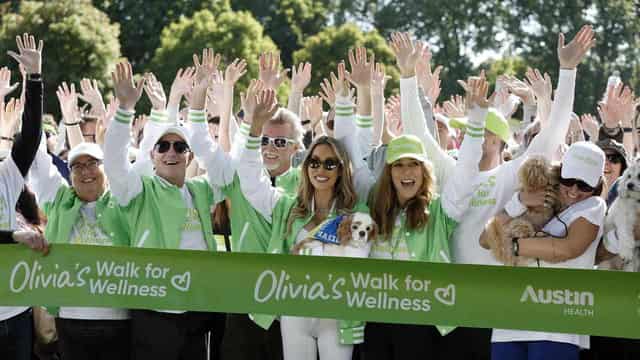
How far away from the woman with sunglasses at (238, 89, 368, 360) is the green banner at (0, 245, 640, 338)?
26 cm

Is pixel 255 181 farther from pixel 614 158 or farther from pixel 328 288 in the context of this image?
pixel 614 158

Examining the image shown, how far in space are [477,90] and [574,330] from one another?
5.29 feet

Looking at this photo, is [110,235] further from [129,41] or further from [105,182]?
[129,41]

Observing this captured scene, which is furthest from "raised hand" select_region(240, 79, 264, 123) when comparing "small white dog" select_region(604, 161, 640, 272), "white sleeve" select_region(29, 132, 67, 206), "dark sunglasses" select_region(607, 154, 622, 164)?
"dark sunglasses" select_region(607, 154, 622, 164)

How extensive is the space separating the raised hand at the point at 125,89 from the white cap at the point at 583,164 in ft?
8.89

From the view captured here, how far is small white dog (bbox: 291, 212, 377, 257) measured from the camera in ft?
22.7

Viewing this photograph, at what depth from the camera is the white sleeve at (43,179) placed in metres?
7.75

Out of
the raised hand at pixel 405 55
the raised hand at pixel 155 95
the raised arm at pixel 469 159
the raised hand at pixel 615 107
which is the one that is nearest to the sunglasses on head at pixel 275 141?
the raised hand at pixel 155 95

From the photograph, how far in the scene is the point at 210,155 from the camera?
7.28 m

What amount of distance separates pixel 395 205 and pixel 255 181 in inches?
36.8

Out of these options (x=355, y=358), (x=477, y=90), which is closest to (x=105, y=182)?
(x=355, y=358)

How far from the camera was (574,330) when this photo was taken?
646cm

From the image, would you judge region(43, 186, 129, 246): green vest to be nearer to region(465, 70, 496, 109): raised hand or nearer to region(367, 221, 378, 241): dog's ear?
region(367, 221, 378, 241): dog's ear

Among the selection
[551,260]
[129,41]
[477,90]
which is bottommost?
[551,260]
